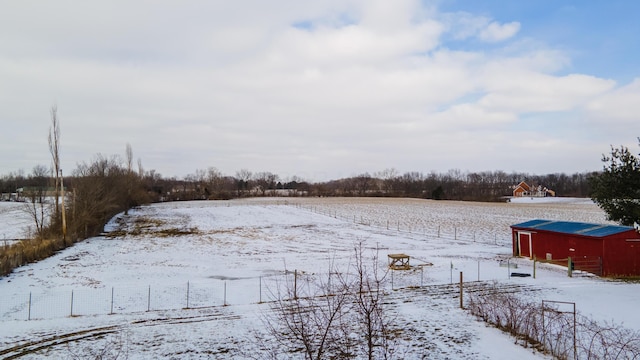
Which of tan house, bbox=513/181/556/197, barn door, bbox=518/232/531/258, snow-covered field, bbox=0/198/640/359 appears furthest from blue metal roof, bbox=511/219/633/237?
tan house, bbox=513/181/556/197

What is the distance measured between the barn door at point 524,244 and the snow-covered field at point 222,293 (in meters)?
1.10

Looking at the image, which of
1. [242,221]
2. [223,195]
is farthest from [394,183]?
[242,221]

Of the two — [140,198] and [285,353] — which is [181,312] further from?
[140,198]

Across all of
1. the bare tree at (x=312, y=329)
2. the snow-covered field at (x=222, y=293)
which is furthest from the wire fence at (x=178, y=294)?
the bare tree at (x=312, y=329)

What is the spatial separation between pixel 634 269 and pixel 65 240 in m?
38.9

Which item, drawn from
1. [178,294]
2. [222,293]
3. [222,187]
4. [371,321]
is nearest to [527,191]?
[222,187]

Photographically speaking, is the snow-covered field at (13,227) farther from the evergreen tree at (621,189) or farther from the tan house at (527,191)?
the tan house at (527,191)

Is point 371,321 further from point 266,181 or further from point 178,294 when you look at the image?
point 266,181

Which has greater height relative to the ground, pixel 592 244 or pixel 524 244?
pixel 592 244

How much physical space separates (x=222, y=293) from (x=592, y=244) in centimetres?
1973

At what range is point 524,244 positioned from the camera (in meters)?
27.6

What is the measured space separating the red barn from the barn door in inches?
5.9

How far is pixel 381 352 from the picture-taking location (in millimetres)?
11383

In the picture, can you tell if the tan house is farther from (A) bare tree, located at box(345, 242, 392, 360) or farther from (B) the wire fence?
(A) bare tree, located at box(345, 242, 392, 360)
